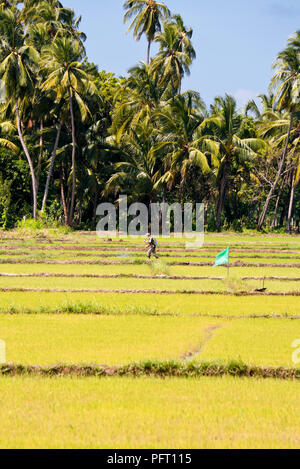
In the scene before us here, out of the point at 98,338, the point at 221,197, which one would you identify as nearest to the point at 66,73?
the point at 221,197

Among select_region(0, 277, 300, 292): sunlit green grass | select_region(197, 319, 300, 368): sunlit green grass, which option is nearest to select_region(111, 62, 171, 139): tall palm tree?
select_region(0, 277, 300, 292): sunlit green grass

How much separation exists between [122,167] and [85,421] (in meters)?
29.5

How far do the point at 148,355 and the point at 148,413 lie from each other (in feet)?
6.74

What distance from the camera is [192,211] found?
1465 inches

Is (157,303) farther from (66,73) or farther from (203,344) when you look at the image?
(66,73)

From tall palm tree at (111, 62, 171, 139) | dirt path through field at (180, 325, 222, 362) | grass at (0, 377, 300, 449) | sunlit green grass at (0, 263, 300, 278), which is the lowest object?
grass at (0, 377, 300, 449)

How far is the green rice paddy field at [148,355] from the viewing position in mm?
5250

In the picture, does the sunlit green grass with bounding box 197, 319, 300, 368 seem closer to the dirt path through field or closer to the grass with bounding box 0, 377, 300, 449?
the dirt path through field

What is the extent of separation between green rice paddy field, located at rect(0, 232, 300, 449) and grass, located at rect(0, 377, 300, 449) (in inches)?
0.4

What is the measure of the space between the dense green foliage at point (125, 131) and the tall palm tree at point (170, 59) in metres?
0.07

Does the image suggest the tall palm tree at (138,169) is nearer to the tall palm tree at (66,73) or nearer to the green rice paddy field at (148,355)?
the tall palm tree at (66,73)

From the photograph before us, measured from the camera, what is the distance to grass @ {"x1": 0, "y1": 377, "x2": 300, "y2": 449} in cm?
500

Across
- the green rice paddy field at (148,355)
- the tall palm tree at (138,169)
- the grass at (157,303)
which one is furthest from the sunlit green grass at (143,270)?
the tall palm tree at (138,169)

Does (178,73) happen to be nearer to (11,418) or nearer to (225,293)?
(225,293)
